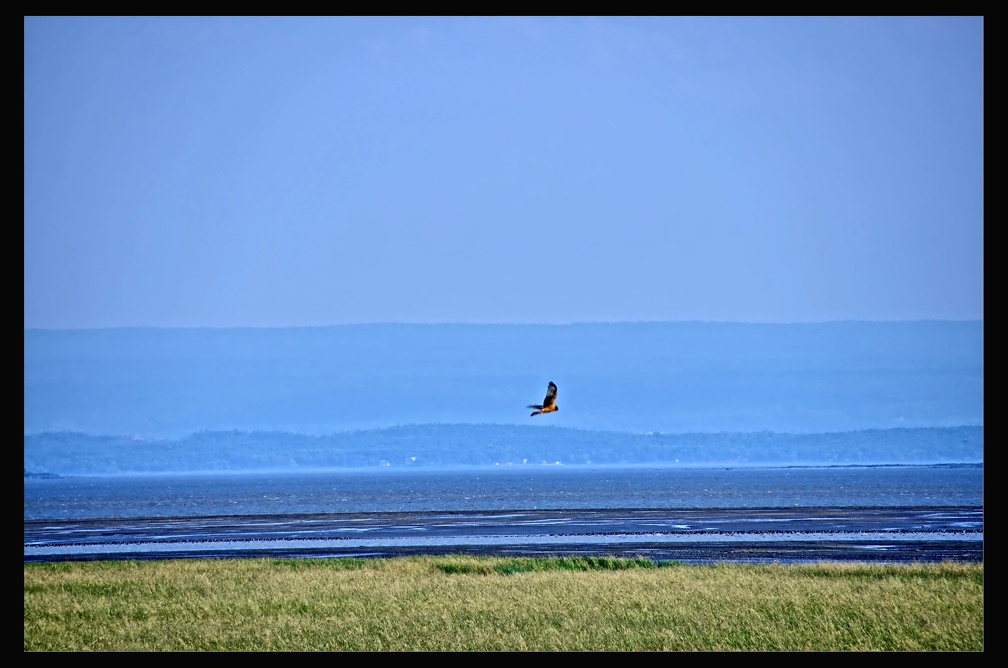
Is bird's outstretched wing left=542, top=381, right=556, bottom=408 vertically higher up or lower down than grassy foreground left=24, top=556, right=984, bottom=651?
higher up

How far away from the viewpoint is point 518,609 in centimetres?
2397

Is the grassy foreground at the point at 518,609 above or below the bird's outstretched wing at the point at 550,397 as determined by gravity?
below

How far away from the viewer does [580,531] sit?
203ft

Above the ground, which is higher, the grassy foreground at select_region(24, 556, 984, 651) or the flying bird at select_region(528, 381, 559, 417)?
the flying bird at select_region(528, 381, 559, 417)

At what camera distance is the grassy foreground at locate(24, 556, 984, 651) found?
20.5 metres

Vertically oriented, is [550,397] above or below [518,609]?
above

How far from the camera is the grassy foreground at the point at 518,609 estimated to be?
2055cm

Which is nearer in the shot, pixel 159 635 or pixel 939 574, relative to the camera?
pixel 159 635
